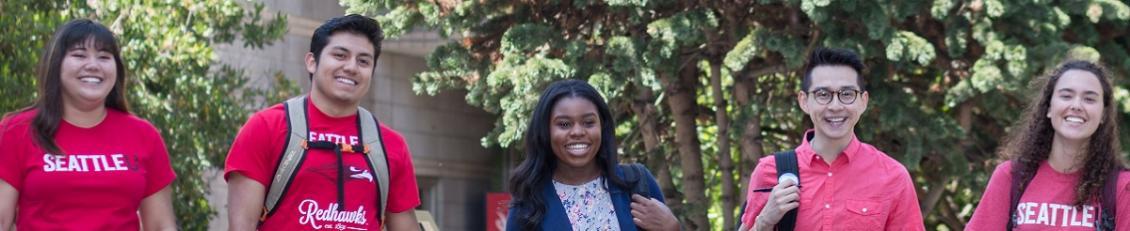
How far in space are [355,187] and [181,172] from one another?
7057mm

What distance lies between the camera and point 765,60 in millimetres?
15789

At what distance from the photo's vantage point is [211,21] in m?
14.5

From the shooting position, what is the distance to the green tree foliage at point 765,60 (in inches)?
547

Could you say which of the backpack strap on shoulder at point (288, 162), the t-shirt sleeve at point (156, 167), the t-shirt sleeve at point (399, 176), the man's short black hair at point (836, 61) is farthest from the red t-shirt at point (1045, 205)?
the t-shirt sleeve at point (156, 167)

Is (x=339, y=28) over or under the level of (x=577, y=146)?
over

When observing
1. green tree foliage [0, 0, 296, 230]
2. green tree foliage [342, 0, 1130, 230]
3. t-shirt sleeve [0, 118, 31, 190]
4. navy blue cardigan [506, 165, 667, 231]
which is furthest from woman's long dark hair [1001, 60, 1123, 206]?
green tree foliage [0, 0, 296, 230]

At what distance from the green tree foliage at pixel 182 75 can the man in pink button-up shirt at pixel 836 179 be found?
720cm

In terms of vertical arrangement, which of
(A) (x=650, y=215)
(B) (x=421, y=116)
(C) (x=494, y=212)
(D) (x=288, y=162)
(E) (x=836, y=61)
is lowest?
(C) (x=494, y=212)

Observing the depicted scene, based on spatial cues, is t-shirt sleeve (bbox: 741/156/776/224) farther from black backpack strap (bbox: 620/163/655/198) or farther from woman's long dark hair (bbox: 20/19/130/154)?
woman's long dark hair (bbox: 20/19/130/154)

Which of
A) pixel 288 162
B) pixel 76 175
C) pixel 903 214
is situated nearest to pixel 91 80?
pixel 76 175

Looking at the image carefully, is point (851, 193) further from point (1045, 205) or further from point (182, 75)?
point (182, 75)

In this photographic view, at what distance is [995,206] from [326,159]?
100 inches

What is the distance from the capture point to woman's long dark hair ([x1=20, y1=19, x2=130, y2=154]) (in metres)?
6.52

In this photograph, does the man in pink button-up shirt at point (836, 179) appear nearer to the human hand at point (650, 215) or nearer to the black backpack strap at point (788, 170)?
the black backpack strap at point (788, 170)
